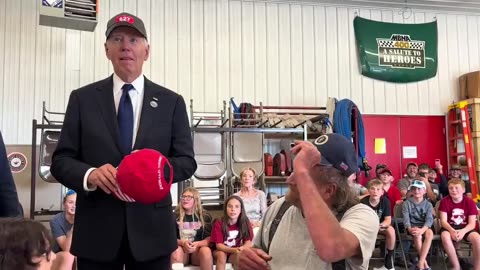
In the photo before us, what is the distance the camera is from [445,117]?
857 cm

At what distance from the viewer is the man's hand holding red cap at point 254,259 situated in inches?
64.2

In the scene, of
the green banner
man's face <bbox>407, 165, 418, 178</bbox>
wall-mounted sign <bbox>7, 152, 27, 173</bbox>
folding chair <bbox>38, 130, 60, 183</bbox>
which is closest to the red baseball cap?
folding chair <bbox>38, 130, 60, 183</bbox>

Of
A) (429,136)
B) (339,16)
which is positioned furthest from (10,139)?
(429,136)

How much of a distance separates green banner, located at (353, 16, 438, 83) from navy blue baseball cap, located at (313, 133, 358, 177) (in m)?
7.07

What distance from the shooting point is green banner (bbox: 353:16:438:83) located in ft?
27.4

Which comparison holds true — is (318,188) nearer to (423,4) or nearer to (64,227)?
(64,227)

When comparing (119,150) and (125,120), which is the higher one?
(125,120)

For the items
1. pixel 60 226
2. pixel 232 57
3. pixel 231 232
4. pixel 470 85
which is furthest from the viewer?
pixel 470 85

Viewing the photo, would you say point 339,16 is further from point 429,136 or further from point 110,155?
point 110,155

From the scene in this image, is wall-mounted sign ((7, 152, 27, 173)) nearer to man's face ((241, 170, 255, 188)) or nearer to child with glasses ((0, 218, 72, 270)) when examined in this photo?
man's face ((241, 170, 255, 188))

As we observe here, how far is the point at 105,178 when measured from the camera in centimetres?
135

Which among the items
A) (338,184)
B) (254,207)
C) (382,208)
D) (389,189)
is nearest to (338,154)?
(338,184)

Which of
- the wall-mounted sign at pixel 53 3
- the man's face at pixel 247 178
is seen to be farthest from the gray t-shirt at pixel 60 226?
the wall-mounted sign at pixel 53 3

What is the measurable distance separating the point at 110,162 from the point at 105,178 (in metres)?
0.15
